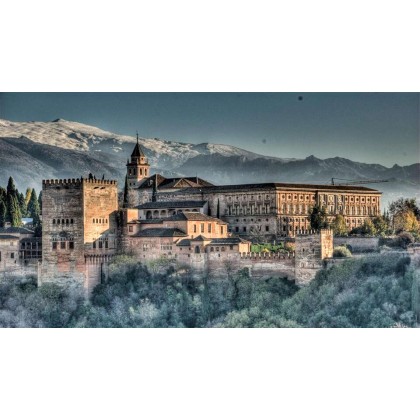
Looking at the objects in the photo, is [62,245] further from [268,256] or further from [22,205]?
[268,256]

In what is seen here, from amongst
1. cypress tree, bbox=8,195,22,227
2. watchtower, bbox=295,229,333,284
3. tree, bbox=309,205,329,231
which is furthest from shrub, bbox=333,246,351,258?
cypress tree, bbox=8,195,22,227

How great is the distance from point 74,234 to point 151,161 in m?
2.54

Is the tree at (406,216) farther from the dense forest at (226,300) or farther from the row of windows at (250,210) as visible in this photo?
the dense forest at (226,300)

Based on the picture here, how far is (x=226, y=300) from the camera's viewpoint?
23438 mm

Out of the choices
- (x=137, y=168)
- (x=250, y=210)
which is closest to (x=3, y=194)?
(x=137, y=168)

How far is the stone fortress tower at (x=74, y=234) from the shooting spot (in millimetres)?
24125

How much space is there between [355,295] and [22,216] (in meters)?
7.51

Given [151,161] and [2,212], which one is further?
[2,212]

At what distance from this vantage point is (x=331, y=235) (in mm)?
23766

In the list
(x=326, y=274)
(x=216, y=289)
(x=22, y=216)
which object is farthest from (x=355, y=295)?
(x=22, y=216)

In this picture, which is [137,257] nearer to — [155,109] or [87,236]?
[87,236]

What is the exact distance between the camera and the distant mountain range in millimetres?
24938

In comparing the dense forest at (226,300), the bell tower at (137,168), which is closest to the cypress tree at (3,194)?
the bell tower at (137,168)

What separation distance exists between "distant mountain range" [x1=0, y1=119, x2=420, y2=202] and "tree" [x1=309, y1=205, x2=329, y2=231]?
1.76 feet
